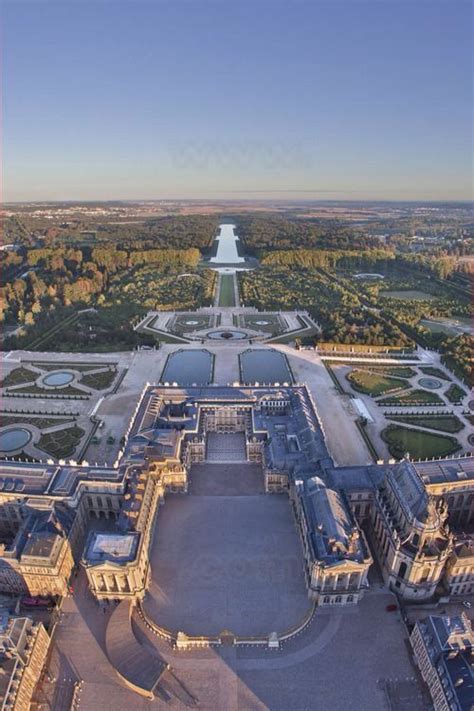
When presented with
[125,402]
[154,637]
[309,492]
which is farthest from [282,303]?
[154,637]

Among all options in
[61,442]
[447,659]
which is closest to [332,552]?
[447,659]

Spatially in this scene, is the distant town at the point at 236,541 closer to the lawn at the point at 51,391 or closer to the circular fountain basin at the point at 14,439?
the circular fountain basin at the point at 14,439

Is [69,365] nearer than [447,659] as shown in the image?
No

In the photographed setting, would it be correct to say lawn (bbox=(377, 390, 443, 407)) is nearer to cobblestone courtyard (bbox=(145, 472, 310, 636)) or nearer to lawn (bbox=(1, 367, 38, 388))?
cobblestone courtyard (bbox=(145, 472, 310, 636))

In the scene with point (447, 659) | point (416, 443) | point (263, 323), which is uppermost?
point (447, 659)

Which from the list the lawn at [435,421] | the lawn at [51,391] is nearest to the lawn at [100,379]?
the lawn at [51,391]

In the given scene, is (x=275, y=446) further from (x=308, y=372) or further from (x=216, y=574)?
(x=308, y=372)

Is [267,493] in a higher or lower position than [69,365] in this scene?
higher

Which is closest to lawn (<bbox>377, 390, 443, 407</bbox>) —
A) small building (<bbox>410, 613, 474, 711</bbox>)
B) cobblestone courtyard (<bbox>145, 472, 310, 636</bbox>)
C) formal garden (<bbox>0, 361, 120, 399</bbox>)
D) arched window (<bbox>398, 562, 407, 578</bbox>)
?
cobblestone courtyard (<bbox>145, 472, 310, 636</bbox>)

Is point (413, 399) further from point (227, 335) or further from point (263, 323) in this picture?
point (263, 323)
